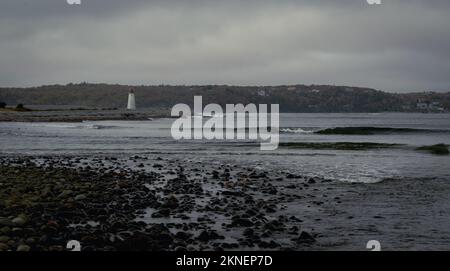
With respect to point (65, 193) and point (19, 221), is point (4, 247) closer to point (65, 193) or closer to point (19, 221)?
point (19, 221)

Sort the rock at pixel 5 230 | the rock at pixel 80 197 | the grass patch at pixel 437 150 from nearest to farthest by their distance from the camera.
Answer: the rock at pixel 5 230 → the rock at pixel 80 197 → the grass patch at pixel 437 150

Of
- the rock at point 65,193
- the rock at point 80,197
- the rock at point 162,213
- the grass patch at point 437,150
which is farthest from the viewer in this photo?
the grass patch at point 437,150

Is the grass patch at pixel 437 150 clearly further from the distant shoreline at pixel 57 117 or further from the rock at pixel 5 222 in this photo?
the distant shoreline at pixel 57 117

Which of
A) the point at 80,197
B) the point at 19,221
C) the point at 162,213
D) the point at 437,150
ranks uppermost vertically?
the point at 19,221

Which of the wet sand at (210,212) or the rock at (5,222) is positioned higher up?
the rock at (5,222)

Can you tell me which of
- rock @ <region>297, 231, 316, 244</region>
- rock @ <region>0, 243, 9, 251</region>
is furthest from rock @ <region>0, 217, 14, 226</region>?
rock @ <region>297, 231, 316, 244</region>

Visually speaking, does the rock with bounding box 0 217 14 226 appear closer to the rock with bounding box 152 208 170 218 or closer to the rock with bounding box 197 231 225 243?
the rock with bounding box 152 208 170 218

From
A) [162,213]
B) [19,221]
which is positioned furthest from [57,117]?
[19,221]

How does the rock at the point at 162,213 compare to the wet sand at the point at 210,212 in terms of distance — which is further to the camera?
the rock at the point at 162,213

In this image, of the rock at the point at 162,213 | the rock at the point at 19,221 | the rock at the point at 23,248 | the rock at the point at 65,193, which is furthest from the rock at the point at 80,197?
the rock at the point at 23,248

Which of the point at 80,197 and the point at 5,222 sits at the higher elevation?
the point at 5,222

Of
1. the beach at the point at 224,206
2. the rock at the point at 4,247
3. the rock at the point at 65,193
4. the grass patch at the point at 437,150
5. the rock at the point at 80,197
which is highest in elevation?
the rock at the point at 4,247
